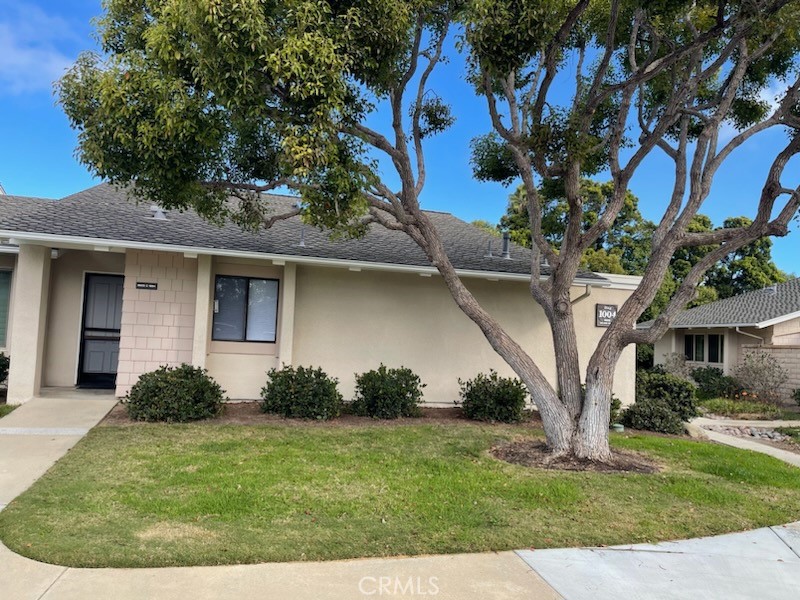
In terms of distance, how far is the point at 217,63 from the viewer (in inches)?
242

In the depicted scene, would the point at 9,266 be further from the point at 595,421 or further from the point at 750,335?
the point at 750,335

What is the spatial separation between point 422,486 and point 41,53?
1148cm

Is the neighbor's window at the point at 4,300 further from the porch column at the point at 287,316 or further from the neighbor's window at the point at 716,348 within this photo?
the neighbor's window at the point at 716,348

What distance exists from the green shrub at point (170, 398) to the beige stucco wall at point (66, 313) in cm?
304

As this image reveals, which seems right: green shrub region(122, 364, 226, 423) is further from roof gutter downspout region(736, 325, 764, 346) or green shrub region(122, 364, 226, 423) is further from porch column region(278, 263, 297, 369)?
roof gutter downspout region(736, 325, 764, 346)

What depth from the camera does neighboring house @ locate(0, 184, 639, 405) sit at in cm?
1023

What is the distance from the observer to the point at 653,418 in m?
10.7

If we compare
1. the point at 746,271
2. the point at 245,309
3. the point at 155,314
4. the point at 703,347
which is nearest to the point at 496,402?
the point at 245,309

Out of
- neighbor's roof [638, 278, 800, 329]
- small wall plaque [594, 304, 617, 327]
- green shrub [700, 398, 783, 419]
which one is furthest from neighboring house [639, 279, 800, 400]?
small wall plaque [594, 304, 617, 327]

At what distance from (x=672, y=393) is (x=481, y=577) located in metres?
8.69

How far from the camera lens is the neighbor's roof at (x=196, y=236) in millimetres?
9922

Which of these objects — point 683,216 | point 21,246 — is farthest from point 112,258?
point 683,216

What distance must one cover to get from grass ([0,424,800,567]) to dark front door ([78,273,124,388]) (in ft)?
12.9

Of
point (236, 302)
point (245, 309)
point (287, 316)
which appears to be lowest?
point (287, 316)
